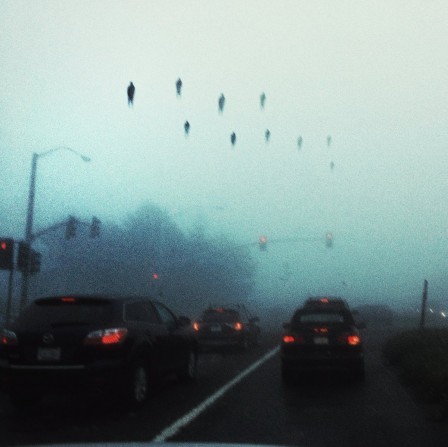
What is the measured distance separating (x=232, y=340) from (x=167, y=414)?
14.1 meters

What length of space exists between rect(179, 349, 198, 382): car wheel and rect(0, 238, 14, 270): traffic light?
14.3m

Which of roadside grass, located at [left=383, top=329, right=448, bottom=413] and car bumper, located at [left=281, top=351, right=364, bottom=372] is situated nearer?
roadside grass, located at [left=383, top=329, right=448, bottom=413]

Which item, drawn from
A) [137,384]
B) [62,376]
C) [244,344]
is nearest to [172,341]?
[137,384]

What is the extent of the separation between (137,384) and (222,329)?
13.5 m

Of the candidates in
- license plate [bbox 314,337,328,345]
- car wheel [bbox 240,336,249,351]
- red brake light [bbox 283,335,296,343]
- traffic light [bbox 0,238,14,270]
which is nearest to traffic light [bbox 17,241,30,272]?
traffic light [bbox 0,238,14,270]

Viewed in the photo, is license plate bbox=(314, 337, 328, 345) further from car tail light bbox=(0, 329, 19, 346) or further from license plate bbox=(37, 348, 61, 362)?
car tail light bbox=(0, 329, 19, 346)

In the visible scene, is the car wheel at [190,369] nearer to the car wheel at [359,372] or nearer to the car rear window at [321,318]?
the car rear window at [321,318]

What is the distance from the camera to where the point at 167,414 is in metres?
11.0

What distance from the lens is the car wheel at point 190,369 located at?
14878mm

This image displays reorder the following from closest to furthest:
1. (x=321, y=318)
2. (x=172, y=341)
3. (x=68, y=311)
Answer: (x=68, y=311) < (x=172, y=341) < (x=321, y=318)

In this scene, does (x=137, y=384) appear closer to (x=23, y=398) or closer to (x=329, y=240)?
(x=23, y=398)

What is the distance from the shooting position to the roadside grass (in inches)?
496

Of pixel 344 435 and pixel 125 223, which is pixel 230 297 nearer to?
pixel 125 223

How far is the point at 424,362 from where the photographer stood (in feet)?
50.4
